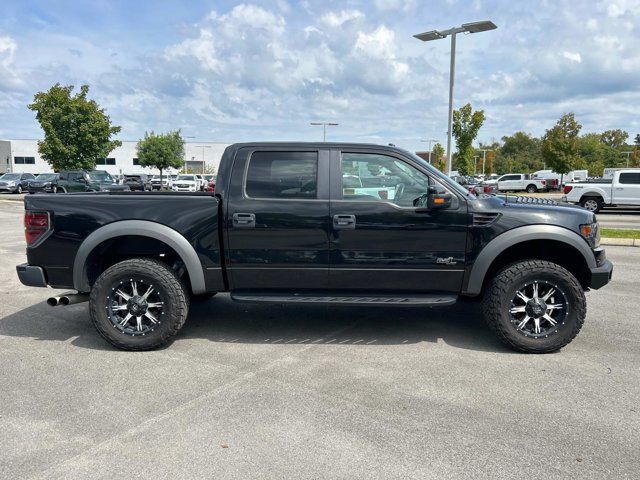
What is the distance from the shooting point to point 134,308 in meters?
4.40

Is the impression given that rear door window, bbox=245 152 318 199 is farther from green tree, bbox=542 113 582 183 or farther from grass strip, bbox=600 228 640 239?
green tree, bbox=542 113 582 183

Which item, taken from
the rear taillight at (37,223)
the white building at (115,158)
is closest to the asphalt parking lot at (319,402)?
the rear taillight at (37,223)

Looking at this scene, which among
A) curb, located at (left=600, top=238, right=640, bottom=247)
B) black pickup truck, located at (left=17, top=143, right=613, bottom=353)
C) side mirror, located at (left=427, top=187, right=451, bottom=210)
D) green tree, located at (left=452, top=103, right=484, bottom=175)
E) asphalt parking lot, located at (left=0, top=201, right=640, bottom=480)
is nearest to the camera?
asphalt parking lot, located at (left=0, top=201, right=640, bottom=480)

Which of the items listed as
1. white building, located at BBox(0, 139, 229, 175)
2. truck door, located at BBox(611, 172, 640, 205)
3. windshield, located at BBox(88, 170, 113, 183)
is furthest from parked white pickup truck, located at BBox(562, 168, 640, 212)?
white building, located at BBox(0, 139, 229, 175)

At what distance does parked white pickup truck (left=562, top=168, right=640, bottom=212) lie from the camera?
19172mm

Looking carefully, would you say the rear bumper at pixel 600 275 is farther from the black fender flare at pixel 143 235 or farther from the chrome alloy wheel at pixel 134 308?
the chrome alloy wheel at pixel 134 308

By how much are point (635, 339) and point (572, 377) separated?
135 cm

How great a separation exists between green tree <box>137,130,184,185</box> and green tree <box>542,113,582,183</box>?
Answer: 39.0m

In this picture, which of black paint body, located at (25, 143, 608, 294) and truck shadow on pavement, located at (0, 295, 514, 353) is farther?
truck shadow on pavement, located at (0, 295, 514, 353)

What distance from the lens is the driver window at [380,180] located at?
14.4ft

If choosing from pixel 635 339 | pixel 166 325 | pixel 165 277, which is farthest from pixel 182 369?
pixel 635 339

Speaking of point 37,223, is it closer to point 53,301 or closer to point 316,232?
point 53,301

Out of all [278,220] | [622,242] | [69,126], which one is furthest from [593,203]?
[69,126]

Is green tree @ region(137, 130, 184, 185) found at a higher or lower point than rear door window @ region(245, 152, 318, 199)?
higher
